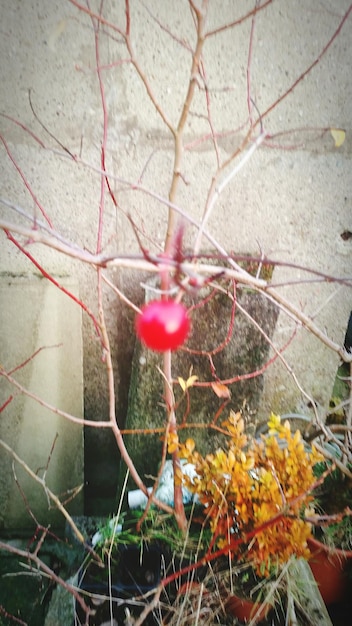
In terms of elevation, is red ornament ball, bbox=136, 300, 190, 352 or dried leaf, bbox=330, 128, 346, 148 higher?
dried leaf, bbox=330, 128, 346, 148

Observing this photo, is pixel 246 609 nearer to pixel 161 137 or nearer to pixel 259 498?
pixel 259 498

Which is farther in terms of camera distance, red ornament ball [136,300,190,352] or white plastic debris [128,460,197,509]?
white plastic debris [128,460,197,509]

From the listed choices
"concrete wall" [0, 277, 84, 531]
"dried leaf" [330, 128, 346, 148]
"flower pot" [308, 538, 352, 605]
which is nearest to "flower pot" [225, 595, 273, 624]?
"flower pot" [308, 538, 352, 605]

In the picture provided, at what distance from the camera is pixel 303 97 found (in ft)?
6.48

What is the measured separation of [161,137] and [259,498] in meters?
1.94

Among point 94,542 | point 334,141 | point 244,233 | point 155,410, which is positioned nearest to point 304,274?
point 244,233

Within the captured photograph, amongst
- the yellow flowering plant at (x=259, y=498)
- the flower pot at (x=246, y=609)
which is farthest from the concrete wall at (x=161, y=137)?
the flower pot at (x=246, y=609)

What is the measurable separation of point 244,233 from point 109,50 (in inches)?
48.4

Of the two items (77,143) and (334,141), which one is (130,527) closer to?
(77,143)

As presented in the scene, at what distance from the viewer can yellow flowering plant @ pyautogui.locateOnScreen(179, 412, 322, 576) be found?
1503 millimetres

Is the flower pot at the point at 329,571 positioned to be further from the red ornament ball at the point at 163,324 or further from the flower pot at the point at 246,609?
the red ornament ball at the point at 163,324

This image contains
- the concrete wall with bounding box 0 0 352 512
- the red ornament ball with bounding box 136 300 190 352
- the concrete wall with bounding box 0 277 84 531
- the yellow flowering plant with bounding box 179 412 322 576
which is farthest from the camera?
the concrete wall with bounding box 0 277 84 531

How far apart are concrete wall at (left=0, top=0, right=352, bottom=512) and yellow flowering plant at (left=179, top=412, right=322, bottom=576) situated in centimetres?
71

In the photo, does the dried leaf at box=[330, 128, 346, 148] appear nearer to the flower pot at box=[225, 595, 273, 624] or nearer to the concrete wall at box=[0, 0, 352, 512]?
the concrete wall at box=[0, 0, 352, 512]
